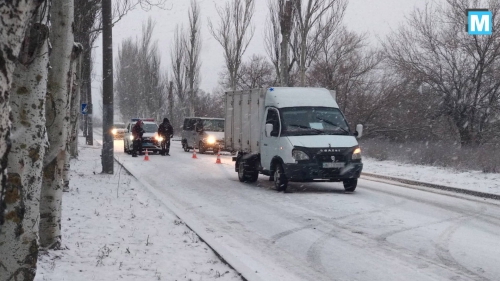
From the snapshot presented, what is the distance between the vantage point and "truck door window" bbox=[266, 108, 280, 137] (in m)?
13.7

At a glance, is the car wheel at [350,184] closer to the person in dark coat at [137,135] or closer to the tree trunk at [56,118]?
the tree trunk at [56,118]

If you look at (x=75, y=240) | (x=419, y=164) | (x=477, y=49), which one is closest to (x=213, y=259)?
(x=75, y=240)

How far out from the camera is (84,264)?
5.98 m

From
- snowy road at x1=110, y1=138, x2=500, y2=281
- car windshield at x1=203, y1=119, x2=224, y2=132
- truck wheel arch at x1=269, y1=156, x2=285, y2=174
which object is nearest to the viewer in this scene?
snowy road at x1=110, y1=138, x2=500, y2=281

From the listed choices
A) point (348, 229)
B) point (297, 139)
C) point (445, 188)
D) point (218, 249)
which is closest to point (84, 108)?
point (297, 139)

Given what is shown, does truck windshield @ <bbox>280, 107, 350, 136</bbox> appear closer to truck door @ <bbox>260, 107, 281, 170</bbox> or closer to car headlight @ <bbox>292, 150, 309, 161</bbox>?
truck door @ <bbox>260, 107, 281, 170</bbox>

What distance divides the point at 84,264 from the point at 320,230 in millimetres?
4050

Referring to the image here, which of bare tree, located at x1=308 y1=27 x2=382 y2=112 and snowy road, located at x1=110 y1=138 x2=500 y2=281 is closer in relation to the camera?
snowy road, located at x1=110 y1=138 x2=500 y2=281

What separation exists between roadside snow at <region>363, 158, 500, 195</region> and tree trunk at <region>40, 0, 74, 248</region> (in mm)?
10852

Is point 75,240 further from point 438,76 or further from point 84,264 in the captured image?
point 438,76

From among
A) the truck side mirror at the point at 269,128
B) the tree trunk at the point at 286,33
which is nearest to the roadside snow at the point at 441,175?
the truck side mirror at the point at 269,128

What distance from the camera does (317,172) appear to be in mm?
12844

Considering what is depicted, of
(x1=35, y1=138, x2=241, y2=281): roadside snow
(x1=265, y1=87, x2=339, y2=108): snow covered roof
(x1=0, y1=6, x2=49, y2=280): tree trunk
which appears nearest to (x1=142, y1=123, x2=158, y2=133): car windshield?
(x1=265, y1=87, x2=339, y2=108): snow covered roof

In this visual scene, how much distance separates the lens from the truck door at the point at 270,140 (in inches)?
537
